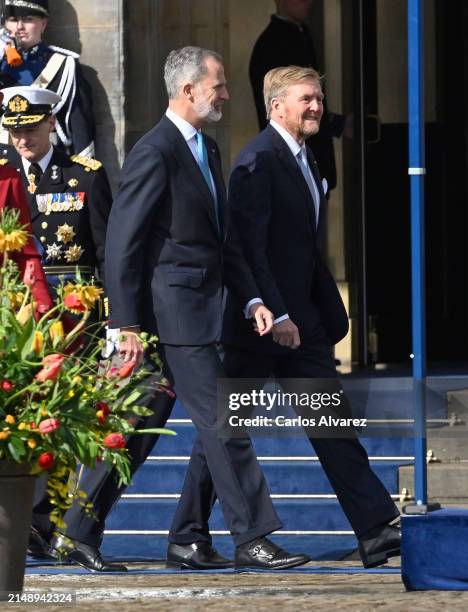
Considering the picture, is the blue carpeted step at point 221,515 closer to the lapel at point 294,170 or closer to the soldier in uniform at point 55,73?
the lapel at point 294,170

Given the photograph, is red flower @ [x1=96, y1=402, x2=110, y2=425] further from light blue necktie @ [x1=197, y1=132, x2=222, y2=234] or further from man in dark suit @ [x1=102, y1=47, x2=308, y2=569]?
light blue necktie @ [x1=197, y1=132, x2=222, y2=234]

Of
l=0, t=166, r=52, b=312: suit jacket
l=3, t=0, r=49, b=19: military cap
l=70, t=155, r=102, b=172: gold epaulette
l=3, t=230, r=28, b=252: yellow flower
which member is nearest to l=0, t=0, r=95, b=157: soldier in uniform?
l=3, t=0, r=49, b=19: military cap

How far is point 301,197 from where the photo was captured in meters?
8.20

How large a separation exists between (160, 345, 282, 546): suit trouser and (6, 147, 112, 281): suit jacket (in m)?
0.97

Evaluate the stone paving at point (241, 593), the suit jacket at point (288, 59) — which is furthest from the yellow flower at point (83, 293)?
the suit jacket at point (288, 59)

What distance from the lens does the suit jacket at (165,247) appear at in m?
7.73

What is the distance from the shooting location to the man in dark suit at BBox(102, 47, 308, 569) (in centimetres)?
772

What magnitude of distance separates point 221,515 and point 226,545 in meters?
0.19

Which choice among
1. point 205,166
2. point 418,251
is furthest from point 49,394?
point 205,166

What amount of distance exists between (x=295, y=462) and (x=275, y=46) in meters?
2.72

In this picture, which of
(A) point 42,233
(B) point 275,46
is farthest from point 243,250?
(B) point 275,46

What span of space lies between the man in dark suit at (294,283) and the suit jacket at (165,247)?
26 centimetres

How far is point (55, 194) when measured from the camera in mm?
8680

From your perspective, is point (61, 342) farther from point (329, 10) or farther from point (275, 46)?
point (329, 10)
